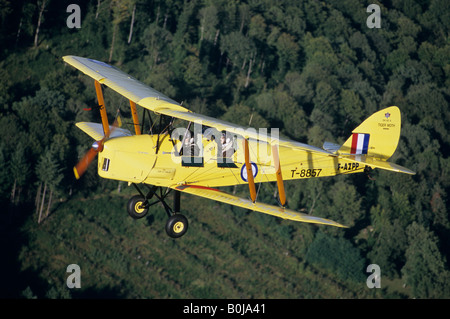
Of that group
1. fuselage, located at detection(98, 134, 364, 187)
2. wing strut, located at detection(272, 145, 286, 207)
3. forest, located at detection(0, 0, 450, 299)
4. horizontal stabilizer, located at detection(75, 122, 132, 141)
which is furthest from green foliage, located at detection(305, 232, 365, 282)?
wing strut, located at detection(272, 145, 286, 207)

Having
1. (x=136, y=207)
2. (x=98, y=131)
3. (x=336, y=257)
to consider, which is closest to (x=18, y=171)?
(x=336, y=257)

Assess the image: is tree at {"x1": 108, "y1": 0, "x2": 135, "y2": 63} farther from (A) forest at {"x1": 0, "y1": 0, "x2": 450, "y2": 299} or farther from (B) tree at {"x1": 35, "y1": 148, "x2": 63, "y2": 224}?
(B) tree at {"x1": 35, "y1": 148, "x2": 63, "y2": 224}

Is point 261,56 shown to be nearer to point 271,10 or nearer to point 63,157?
point 271,10

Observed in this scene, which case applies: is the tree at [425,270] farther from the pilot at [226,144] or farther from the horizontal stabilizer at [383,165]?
the pilot at [226,144]

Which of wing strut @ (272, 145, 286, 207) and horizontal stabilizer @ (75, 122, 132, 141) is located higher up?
horizontal stabilizer @ (75, 122, 132, 141)
